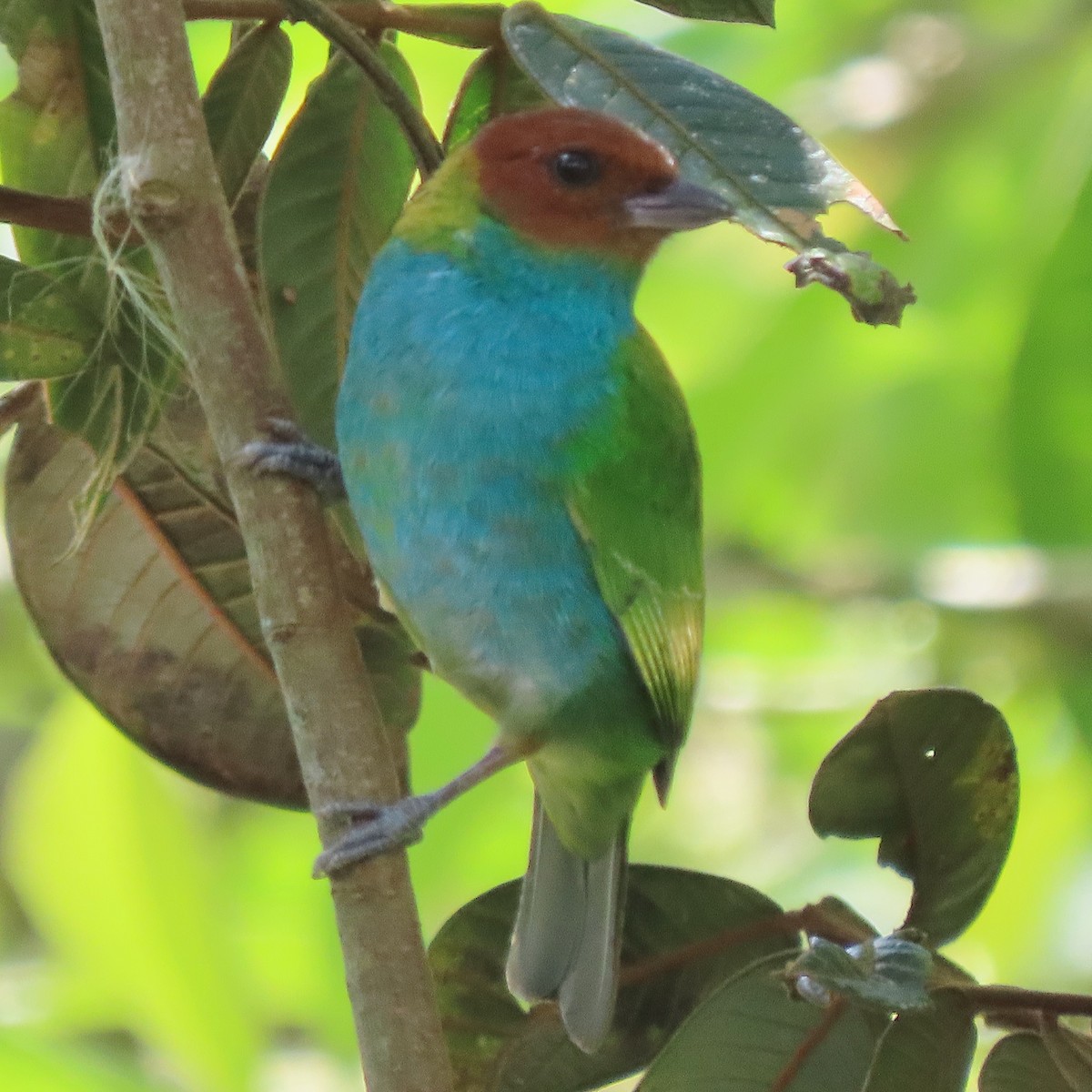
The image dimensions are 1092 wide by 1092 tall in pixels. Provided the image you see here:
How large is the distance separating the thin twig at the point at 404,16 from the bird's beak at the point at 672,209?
0.39m

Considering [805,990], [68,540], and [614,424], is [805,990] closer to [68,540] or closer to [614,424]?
[614,424]

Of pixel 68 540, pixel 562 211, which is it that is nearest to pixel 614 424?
pixel 562 211

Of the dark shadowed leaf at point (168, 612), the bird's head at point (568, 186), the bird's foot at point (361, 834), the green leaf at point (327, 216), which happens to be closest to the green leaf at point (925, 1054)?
the bird's foot at point (361, 834)

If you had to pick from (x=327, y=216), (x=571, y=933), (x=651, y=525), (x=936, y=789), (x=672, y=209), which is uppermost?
(x=672, y=209)

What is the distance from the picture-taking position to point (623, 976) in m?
2.01

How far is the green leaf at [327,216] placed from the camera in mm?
1938

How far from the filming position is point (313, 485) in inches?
69.2

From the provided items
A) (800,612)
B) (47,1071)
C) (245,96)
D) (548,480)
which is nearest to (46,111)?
(245,96)

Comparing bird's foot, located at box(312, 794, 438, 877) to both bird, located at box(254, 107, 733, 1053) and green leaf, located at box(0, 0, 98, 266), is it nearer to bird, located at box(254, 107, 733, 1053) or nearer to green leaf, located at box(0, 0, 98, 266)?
bird, located at box(254, 107, 733, 1053)

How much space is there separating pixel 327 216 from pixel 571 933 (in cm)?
90

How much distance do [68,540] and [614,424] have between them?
65 centimetres

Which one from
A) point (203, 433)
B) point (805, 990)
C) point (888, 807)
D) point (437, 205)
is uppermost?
point (437, 205)

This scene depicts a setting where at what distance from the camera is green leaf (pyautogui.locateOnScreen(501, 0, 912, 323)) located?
167 cm

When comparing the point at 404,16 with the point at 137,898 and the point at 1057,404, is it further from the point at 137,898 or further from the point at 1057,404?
the point at 137,898
